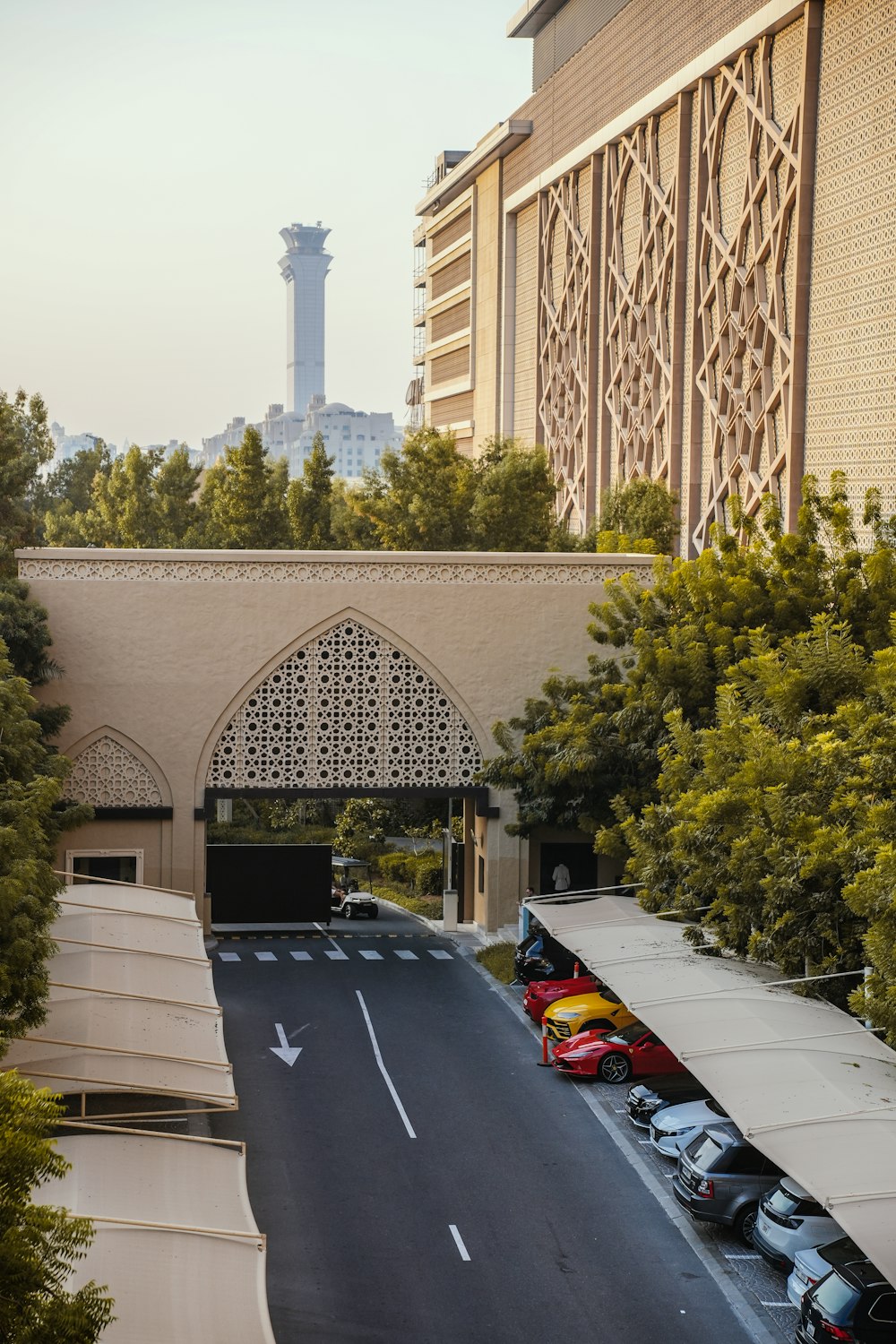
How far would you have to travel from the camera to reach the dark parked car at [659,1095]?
20.8 m

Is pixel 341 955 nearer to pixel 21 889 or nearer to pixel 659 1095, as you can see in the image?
pixel 659 1095

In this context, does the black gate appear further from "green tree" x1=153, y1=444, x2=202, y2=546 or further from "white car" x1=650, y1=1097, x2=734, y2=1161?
"green tree" x1=153, y1=444, x2=202, y2=546

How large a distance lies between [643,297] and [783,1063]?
3440 cm

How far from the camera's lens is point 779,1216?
1631cm

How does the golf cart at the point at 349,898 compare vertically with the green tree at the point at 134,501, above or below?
below

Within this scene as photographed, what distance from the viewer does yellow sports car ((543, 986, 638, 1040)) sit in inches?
967

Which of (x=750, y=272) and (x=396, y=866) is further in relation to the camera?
(x=396, y=866)

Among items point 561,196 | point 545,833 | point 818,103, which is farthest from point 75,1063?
point 561,196

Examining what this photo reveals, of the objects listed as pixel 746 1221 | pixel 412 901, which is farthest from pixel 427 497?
pixel 746 1221

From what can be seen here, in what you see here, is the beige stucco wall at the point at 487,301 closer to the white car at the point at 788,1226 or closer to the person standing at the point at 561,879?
the person standing at the point at 561,879

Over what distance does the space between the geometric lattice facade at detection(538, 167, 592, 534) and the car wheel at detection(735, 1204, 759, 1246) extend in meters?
39.4

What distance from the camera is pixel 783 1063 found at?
17.1 metres

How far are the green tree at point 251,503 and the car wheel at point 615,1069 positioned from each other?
3305cm

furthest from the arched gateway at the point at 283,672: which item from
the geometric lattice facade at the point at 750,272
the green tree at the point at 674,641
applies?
the geometric lattice facade at the point at 750,272
